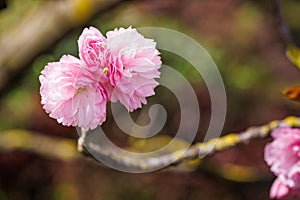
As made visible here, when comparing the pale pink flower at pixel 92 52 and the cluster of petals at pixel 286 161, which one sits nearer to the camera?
the pale pink flower at pixel 92 52

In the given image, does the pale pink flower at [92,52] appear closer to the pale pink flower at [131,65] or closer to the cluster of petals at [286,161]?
the pale pink flower at [131,65]

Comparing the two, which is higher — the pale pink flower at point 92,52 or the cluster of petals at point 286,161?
the pale pink flower at point 92,52

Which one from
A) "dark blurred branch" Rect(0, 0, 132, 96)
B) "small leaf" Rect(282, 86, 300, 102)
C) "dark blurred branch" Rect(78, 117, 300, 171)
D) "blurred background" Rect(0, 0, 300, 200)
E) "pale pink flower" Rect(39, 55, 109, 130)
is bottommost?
"blurred background" Rect(0, 0, 300, 200)

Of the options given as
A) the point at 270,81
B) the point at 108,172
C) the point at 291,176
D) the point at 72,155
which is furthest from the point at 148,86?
the point at 270,81

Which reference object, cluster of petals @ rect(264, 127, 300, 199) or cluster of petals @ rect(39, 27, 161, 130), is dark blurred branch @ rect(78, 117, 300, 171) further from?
cluster of petals @ rect(39, 27, 161, 130)

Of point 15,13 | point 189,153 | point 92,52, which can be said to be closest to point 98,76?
point 92,52

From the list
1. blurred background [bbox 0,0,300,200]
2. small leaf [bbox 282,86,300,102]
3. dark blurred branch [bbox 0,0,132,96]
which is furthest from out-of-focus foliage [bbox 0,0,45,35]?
small leaf [bbox 282,86,300,102]

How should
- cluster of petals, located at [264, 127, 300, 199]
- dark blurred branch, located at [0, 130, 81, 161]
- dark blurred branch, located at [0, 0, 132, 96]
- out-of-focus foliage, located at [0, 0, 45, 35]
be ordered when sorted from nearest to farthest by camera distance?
cluster of petals, located at [264, 127, 300, 199], dark blurred branch, located at [0, 0, 132, 96], out-of-focus foliage, located at [0, 0, 45, 35], dark blurred branch, located at [0, 130, 81, 161]

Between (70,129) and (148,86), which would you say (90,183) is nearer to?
(70,129)

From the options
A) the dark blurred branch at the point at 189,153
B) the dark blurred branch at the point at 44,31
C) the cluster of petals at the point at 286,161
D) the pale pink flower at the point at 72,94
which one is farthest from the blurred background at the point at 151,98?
the pale pink flower at the point at 72,94
